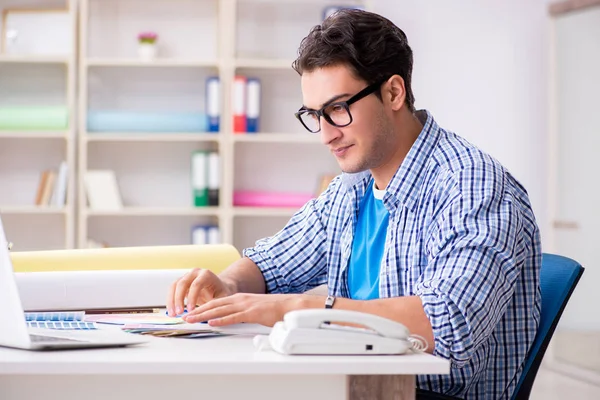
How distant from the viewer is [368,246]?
1875mm

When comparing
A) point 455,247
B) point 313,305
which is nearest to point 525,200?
point 455,247

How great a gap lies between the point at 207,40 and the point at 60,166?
106 centimetres

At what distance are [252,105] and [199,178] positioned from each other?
0.48 metres

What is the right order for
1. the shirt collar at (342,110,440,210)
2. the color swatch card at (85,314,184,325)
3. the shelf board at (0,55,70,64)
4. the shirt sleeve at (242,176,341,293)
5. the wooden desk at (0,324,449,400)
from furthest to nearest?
the shelf board at (0,55,70,64), the shirt sleeve at (242,176,341,293), the shirt collar at (342,110,440,210), the color swatch card at (85,314,184,325), the wooden desk at (0,324,449,400)

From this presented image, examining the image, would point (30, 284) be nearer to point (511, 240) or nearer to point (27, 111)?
point (511, 240)

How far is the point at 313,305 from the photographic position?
1.41m

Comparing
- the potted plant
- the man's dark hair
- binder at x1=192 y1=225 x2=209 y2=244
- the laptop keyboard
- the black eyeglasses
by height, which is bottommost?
the laptop keyboard

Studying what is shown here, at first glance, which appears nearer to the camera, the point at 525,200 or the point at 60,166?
the point at 525,200

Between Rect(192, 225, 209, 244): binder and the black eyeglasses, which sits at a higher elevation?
the black eyeglasses

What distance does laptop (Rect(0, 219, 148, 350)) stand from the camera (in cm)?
117

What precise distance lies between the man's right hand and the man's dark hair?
18.2 inches

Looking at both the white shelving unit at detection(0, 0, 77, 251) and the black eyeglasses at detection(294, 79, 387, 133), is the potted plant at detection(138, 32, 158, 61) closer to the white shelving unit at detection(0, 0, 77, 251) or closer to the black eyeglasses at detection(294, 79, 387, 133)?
the white shelving unit at detection(0, 0, 77, 251)

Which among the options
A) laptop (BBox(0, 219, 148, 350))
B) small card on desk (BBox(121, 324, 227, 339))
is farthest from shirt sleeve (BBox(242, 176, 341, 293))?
laptop (BBox(0, 219, 148, 350))

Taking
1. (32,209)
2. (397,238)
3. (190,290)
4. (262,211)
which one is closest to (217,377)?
(190,290)
